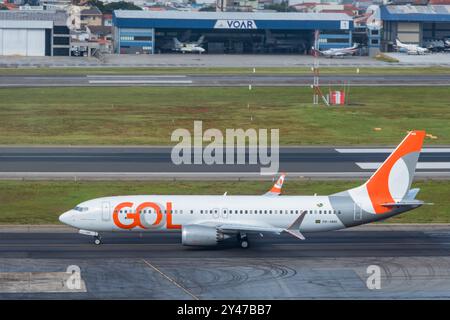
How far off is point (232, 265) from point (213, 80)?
101 meters

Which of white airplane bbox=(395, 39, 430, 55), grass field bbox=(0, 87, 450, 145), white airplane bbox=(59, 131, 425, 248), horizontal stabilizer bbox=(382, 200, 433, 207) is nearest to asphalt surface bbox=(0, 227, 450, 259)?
white airplane bbox=(59, 131, 425, 248)

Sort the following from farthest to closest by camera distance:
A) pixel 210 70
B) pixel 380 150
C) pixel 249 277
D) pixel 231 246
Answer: pixel 210 70 < pixel 380 150 < pixel 231 246 < pixel 249 277

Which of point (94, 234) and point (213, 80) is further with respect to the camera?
point (213, 80)

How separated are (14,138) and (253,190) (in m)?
32.6

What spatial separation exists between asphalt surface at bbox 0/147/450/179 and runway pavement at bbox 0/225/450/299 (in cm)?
1745

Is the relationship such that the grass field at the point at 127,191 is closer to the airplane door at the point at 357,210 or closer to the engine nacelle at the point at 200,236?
the airplane door at the point at 357,210

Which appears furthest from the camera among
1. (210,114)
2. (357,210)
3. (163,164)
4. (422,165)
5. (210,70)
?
(210,70)

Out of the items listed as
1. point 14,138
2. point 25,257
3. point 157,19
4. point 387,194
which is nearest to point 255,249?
point 387,194

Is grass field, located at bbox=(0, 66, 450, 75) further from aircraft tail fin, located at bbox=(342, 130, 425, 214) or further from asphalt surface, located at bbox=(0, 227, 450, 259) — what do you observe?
aircraft tail fin, located at bbox=(342, 130, 425, 214)

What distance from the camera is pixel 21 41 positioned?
7549 inches

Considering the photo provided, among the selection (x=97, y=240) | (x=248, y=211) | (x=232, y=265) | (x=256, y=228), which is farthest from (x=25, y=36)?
(x=232, y=265)

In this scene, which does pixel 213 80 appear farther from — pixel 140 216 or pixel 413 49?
pixel 140 216

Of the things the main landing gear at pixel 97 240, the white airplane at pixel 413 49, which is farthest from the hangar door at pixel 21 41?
the main landing gear at pixel 97 240

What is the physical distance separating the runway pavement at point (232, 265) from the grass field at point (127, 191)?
3369mm
